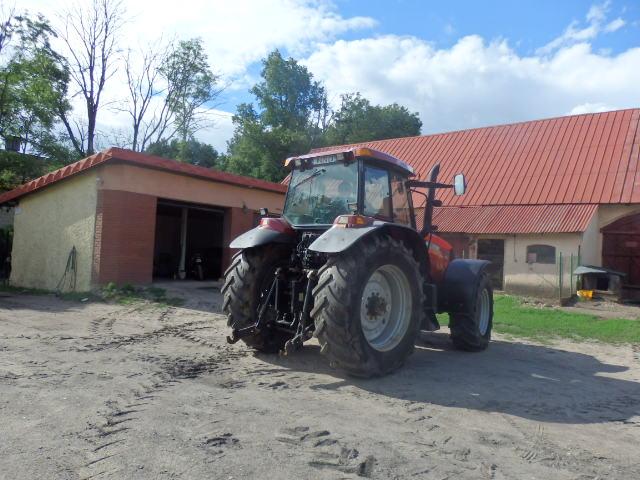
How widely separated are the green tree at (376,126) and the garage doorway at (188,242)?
21.9 meters

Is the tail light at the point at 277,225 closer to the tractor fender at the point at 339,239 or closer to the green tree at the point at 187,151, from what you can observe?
the tractor fender at the point at 339,239

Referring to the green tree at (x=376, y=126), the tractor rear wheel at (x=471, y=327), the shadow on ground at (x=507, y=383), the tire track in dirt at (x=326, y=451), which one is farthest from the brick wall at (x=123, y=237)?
the green tree at (x=376, y=126)

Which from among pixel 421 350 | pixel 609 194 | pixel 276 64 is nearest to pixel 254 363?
pixel 421 350

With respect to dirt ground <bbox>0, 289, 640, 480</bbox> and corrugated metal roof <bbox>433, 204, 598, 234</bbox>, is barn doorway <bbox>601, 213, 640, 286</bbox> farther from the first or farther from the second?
dirt ground <bbox>0, 289, 640, 480</bbox>

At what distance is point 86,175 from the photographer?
1301cm

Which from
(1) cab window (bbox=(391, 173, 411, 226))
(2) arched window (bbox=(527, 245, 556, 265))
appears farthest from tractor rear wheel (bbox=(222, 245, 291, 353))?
(2) arched window (bbox=(527, 245, 556, 265))

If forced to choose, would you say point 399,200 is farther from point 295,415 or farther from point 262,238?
point 295,415

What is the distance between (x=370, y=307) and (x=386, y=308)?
0.27 metres

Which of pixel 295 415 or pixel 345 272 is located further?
pixel 345 272

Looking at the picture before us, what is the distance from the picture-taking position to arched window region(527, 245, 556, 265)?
658 inches

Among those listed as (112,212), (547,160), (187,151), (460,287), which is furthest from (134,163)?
(187,151)

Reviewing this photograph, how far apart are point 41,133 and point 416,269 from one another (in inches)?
922

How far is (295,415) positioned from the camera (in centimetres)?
423

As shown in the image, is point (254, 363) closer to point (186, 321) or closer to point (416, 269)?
point (416, 269)
